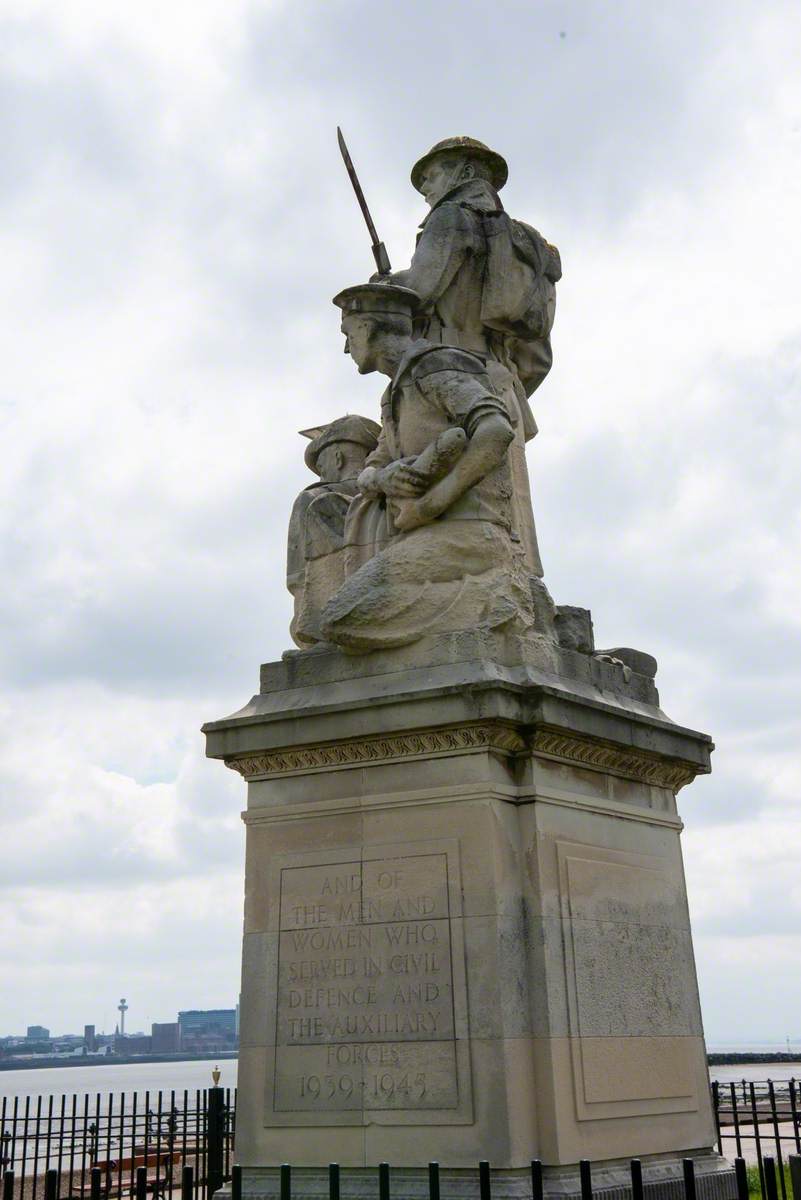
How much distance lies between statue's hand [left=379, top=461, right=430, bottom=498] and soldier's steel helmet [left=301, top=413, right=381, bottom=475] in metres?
1.49

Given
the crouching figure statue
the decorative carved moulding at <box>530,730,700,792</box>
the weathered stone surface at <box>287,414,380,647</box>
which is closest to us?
the decorative carved moulding at <box>530,730,700,792</box>

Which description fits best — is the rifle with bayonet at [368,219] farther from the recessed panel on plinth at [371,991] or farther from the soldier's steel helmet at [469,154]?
the recessed panel on plinth at [371,991]

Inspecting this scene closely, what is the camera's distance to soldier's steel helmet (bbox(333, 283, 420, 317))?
→ 903 centimetres

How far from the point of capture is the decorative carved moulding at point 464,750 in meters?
7.33

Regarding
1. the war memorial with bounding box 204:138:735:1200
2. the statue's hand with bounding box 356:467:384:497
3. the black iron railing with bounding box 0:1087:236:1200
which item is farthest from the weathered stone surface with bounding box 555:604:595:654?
the black iron railing with bounding box 0:1087:236:1200

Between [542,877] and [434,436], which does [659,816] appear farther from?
[434,436]

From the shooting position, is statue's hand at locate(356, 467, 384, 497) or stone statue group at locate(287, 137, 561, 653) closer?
stone statue group at locate(287, 137, 561, 653)

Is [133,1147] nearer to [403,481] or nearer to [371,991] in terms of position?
[371,991]

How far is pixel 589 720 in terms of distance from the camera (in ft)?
25.7

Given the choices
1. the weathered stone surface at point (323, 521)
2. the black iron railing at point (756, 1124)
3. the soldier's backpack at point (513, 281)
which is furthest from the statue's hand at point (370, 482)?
the black iron railing at point (756, 1124)

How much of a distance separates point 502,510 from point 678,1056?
3.63m

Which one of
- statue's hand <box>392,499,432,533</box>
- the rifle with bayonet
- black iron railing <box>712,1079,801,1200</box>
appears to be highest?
the rifle with bayonet

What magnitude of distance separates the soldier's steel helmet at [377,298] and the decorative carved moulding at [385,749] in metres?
3.22

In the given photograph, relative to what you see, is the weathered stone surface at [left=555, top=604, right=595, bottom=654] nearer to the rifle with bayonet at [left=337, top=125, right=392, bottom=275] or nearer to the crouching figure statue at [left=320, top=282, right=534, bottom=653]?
the crouching figure statue at [left=320, top=282, right=534, bottom=653]
